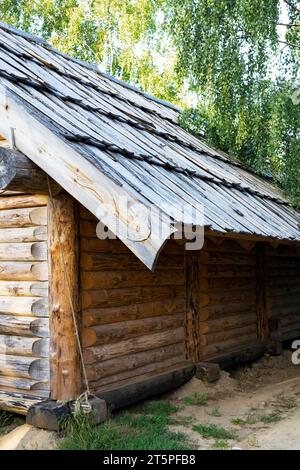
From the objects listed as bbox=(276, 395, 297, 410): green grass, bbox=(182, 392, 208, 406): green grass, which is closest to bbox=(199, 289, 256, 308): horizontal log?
bbox=(182, 392, 208, 406): green grass

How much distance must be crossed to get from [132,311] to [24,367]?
4.50 feet

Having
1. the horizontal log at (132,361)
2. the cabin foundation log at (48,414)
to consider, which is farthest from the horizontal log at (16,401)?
the horizontal log at (132,361)

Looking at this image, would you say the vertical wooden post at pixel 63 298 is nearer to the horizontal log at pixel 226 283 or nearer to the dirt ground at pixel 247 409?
the dirt ground at pixel 247 409

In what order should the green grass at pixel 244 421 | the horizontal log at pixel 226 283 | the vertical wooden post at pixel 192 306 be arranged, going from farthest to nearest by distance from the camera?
the horizontal log at pixel 226 283, the vertical wooden post at pixel 192 306, the green grass at pixel 244 421

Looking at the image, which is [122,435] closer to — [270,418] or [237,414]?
[237,414]

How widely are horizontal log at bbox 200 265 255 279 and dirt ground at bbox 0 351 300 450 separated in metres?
1.37

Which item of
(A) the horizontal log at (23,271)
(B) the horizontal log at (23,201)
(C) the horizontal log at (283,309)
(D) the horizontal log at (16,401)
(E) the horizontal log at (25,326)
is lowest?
(C) the horizontal log at (283,309)

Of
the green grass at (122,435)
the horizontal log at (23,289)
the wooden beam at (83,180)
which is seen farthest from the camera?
the horizontal log at (23,289)

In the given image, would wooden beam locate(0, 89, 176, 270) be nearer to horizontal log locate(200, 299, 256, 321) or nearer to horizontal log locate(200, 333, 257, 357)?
horizontal log locate(200, 299, 256, 321)

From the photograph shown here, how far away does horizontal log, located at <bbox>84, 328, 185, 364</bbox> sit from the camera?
583cm

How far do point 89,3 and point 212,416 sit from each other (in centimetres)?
1963

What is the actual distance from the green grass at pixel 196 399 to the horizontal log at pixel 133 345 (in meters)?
0.67

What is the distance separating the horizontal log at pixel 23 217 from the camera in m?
5.70

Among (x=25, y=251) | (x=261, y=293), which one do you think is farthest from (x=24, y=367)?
(x=261, y=293)
